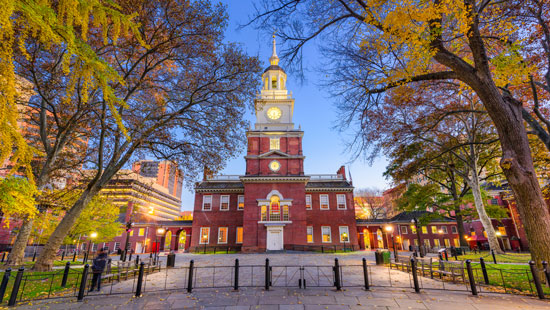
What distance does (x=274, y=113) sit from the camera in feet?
111

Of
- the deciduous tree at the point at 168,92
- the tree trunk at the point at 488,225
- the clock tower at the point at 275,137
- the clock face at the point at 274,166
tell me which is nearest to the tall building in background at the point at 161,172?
the deciduous tree at the point at 168,92

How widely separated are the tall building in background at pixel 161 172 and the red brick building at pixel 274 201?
7163 millimetres

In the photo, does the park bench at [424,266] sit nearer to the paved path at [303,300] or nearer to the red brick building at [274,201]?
the paved path at [303,300]

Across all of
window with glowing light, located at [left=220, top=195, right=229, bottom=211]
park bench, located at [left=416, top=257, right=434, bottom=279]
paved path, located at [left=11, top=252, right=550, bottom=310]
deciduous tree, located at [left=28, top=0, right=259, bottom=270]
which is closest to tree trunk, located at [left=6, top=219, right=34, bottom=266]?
deciduous tree, located at [left=28, top=0, right=259, bottom=270]

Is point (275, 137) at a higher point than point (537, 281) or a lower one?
higher

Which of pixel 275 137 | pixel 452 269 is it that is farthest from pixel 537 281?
pixel 275 137

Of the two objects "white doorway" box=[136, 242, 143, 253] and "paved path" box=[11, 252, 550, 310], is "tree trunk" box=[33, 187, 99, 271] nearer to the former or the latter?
"paved path" box=[11, 252, 550, 310]

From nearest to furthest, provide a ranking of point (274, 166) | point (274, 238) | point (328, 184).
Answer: point (274, 238) < point (274, 166) < point (328, 184)

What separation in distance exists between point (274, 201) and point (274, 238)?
4274mm

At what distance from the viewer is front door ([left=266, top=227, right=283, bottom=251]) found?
26781 millimetres

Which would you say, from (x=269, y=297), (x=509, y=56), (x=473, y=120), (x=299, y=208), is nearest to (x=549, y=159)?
(x=473, y=120)

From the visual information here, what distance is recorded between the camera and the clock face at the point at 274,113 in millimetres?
33831

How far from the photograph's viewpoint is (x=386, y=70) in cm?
857

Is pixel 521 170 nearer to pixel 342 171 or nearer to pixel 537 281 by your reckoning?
pixel 537 281
